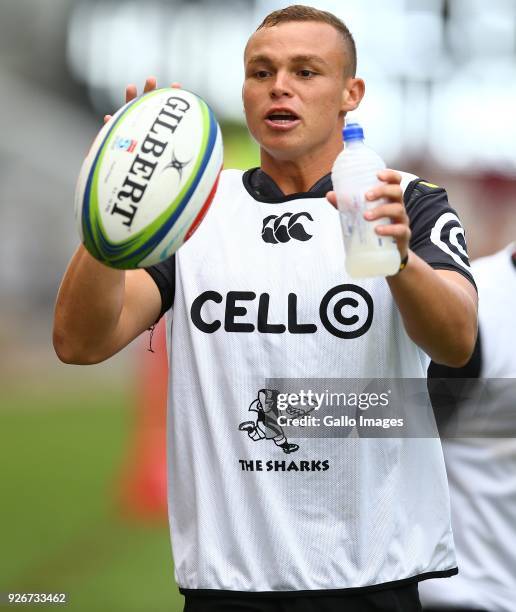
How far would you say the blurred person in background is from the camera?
12.5ft

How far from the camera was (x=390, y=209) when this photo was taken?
2.57m

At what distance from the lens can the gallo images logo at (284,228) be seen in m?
3.32

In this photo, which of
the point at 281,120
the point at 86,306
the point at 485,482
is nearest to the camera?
the point at 86,306

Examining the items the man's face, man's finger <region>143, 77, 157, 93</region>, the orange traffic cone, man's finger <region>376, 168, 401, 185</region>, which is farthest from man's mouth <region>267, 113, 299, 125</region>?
the orange traffic cone

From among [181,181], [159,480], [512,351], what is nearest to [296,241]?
[181,181]

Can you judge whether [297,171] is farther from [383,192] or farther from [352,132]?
[383,192]

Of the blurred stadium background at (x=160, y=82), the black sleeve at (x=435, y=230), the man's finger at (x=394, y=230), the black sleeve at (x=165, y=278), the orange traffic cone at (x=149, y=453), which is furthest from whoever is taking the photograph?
the blurred stadium background at (x=160, y=82)

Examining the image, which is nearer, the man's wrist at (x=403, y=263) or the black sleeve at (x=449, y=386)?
the man's wrist at (x=403, y=263)

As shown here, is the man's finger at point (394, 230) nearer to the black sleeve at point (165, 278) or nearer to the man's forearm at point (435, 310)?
the man's forearm at point (435, 310)

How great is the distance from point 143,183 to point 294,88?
2.34 ft

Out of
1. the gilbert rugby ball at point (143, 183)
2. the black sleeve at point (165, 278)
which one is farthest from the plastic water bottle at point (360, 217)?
the black sleeve at point (165, 278)

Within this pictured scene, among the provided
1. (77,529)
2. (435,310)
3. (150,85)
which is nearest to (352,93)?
(150,85)

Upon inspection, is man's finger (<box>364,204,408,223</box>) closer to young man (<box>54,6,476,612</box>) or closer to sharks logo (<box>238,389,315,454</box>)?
young man (<box>54,6,476,612</box>)

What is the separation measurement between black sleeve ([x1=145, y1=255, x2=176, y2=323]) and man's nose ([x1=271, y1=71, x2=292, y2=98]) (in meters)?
0.54
